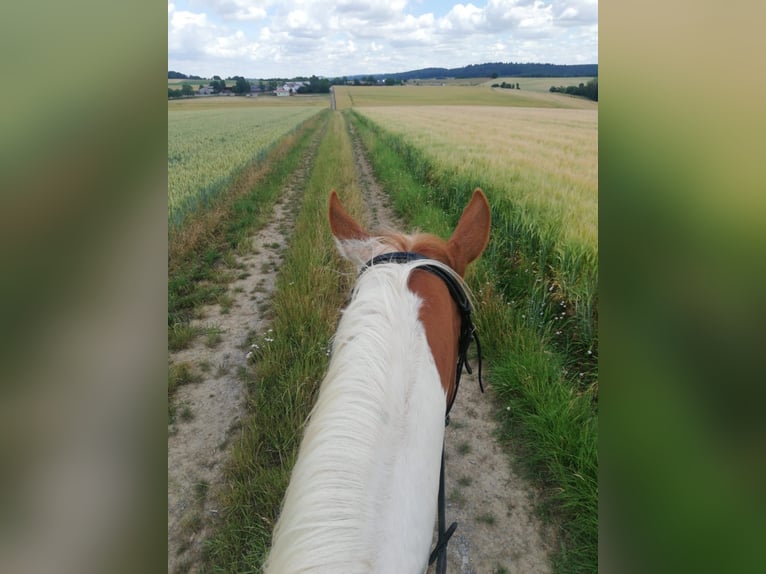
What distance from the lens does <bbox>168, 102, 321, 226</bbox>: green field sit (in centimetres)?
398

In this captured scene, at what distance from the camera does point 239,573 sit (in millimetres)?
1944

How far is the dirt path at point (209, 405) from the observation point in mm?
2158

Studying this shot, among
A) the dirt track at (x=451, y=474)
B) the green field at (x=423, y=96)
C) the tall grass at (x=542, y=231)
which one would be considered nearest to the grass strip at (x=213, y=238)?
the dirt track at (x=451, y=474)

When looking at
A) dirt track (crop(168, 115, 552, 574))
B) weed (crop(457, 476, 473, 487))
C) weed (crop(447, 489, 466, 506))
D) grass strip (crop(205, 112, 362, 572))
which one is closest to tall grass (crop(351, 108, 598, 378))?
dirt track (crop(168, 115, 552, 574))

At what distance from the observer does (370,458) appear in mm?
871

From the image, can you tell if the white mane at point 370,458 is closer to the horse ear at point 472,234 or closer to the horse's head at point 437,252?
the horse's head at point 437,252

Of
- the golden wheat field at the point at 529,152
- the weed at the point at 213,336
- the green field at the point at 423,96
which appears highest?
the green field at the point at 423,96

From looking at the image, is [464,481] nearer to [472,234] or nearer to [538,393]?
[538,393]

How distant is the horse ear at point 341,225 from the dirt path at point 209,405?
1.65 m
